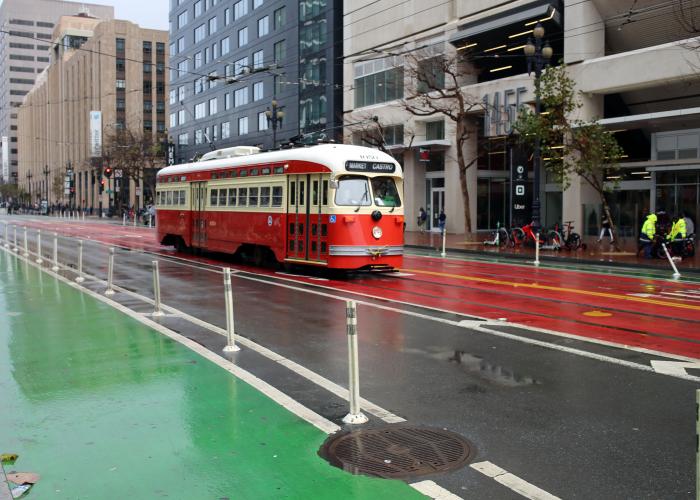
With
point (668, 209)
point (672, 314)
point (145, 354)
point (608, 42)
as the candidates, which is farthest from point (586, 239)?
point (145, 354)

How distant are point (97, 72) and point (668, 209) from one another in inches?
4223

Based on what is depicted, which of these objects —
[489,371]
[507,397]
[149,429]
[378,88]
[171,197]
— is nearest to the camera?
[149,429]

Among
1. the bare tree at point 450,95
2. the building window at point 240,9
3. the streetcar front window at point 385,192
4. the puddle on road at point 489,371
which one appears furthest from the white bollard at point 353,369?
the building window at point 240,9

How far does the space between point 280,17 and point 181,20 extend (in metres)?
30.4

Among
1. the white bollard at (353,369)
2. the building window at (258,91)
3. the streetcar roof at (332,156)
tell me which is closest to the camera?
the white bollard at (353,369)

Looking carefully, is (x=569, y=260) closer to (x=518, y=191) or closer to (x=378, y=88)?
(x=518, y=191)

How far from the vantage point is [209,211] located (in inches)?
951

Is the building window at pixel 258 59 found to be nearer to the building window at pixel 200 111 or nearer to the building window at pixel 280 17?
the building window at pixel 280 17

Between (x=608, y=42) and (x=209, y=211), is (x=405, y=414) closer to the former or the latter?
(x=209, y=211)

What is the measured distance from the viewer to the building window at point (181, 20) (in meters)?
85.4

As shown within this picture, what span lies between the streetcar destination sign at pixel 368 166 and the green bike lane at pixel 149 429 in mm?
8746

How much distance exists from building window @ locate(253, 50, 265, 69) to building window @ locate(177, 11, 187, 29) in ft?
79.2

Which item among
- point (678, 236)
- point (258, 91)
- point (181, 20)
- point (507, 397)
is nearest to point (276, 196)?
point (507, 397)

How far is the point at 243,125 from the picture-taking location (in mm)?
69812
